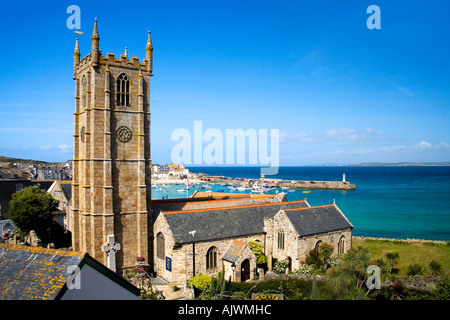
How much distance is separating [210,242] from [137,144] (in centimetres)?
1150

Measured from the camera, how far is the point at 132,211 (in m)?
30.9

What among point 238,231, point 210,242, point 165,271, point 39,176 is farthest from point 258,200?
point 39,176

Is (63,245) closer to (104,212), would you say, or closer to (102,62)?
(104,212)

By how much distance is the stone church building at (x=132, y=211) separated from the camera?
29250mm

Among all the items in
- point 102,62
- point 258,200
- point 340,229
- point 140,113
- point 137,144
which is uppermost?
point 102,62

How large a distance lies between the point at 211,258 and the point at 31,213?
23.1 m

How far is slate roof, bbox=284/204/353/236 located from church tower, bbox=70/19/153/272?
48.4 feet

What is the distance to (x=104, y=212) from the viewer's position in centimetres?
2939

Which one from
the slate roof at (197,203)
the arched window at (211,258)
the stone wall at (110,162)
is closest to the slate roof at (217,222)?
the arched window at (211,258)

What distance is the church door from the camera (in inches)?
1183

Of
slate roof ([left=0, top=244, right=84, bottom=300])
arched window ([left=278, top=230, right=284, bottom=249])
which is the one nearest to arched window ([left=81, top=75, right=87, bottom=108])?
arched window ([left=278, top=230, right=284, bottom=249])

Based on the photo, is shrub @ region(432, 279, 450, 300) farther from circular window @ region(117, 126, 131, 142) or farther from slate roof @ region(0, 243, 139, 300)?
circular window @ region(117, 126, 131, 142)

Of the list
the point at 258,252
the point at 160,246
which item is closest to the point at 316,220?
the point at 258,252

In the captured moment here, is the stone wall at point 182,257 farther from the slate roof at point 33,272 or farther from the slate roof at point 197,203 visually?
the slate roof at point 33,272
